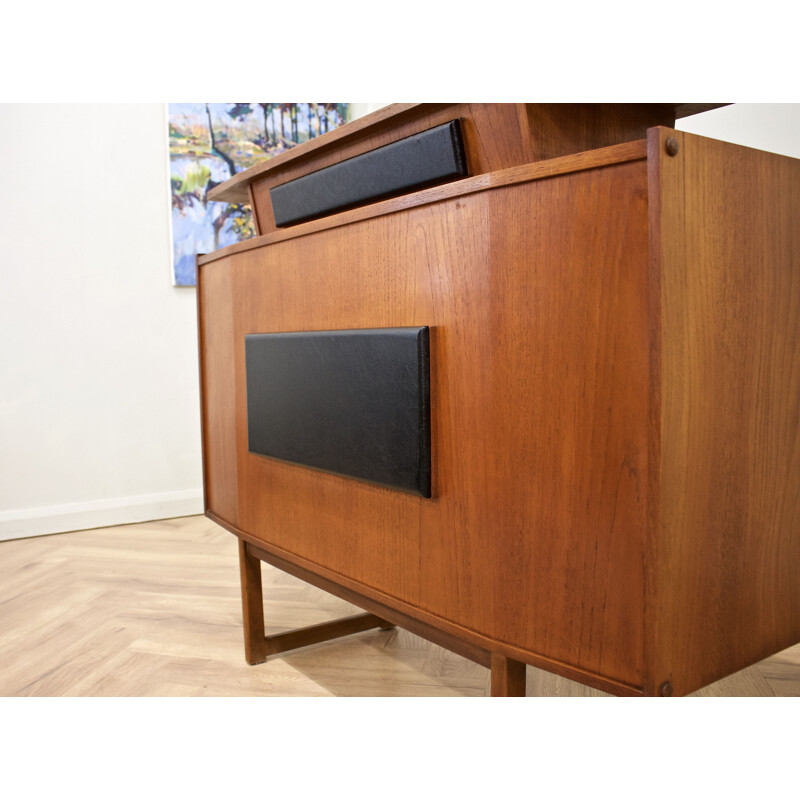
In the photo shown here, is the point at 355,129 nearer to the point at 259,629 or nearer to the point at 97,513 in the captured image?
the point at 259,629

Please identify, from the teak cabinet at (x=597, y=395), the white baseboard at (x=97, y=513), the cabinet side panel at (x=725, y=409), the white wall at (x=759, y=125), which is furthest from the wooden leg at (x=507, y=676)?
the white baseboard at (x=97, y=513)

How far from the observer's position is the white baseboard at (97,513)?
305 centimetres

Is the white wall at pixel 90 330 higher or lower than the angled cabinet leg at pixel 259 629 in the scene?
higher

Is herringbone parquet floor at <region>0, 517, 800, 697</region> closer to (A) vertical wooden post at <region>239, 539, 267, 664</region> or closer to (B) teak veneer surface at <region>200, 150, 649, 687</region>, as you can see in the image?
(A) vertical wooden post at <region>239, 539, 267, 664</region>

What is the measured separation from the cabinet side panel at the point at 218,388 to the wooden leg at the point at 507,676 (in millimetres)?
781

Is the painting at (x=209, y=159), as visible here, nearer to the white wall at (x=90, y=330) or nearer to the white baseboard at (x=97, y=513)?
the white wall at (x=90, y=330)

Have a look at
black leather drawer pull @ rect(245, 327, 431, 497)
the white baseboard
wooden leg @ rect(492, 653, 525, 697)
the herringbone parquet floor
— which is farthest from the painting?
wooden leg @ rect(492, 653, 525, 697)

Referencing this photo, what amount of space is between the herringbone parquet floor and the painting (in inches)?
60.6

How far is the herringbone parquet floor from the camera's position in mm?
1605

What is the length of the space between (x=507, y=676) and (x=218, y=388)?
938 millimetres

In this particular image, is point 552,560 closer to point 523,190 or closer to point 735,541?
point 735,541

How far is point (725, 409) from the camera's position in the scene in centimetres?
77

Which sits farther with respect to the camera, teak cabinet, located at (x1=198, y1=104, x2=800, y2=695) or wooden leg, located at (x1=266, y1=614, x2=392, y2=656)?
→ wooden leg, located at (x1=266, y1=614, x2=392, y2=656)

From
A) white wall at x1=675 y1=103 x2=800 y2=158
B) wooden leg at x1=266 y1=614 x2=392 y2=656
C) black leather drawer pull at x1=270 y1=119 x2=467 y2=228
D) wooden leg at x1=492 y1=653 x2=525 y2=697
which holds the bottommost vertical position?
wooden leg at x1=266 y1=614 x2=392 y2=656
